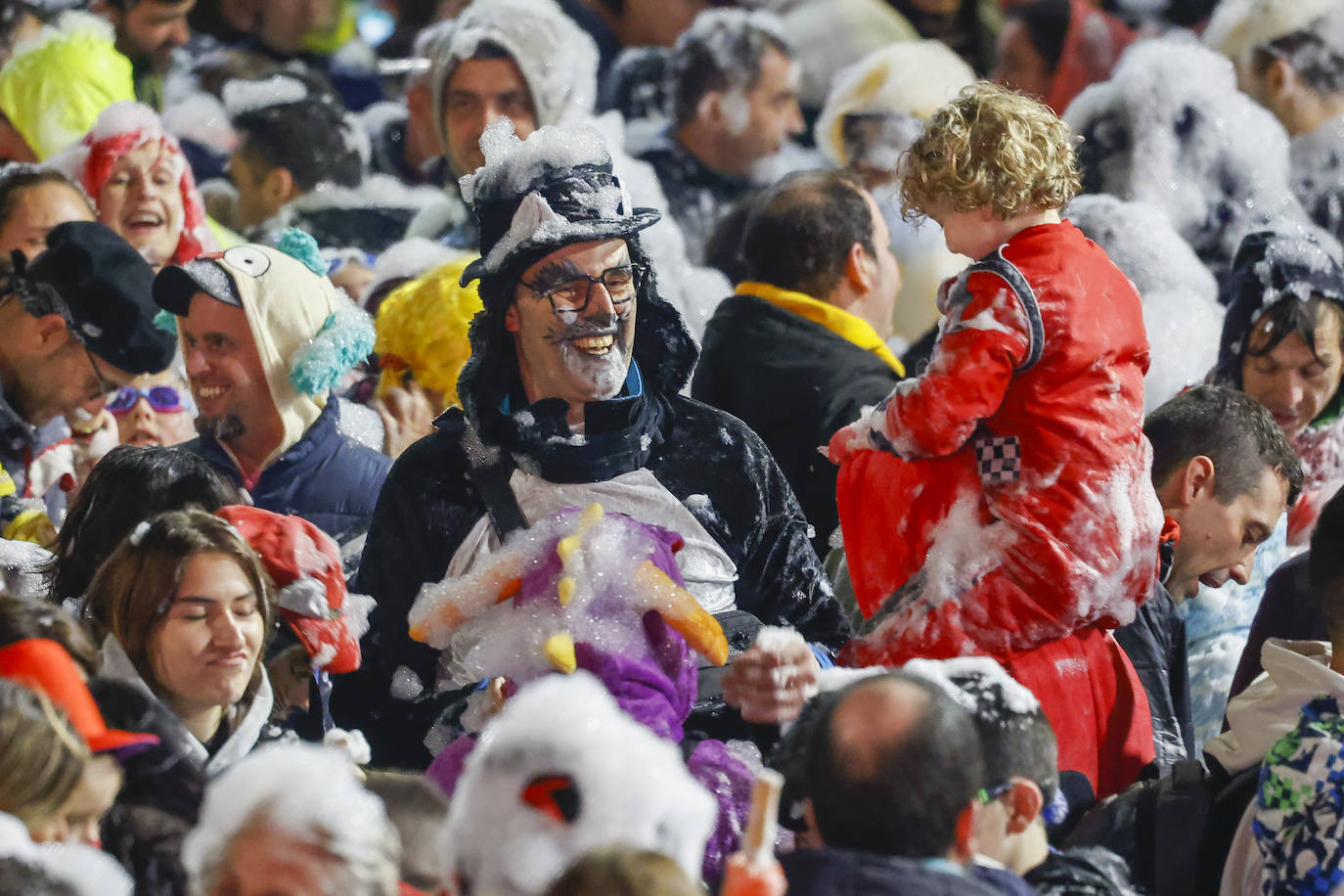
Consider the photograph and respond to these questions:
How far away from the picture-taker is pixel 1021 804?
2879 millimetres

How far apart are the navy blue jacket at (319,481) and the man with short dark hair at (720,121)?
3.09 metres

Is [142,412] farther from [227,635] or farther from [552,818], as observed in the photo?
[552,818]

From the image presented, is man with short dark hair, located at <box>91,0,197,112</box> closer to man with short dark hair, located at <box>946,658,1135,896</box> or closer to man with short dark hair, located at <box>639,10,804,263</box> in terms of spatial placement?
man with short dark hair, located at <box>639,10,804,263</box>

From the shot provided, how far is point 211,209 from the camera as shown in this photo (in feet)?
23.7

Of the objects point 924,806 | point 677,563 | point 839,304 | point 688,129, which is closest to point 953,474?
point 677,563

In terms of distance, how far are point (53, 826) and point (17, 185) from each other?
3.18 m

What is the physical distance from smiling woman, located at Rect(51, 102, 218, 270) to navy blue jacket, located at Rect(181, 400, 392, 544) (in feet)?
4.68

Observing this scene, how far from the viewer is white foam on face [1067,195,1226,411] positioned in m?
5.67

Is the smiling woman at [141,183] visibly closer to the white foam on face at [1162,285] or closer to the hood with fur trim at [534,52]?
the hood with fur trim at [534,52]

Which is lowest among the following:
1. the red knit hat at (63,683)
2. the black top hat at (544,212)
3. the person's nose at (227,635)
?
the person's nose at (227,635)

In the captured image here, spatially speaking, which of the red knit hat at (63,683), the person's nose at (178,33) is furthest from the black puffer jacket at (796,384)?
the person's nose at (178,33)

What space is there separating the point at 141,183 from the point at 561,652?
339cm

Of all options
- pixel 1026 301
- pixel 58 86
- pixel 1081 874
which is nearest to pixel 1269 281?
pixel 1026 301

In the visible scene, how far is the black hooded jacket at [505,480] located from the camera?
340 centimetres
